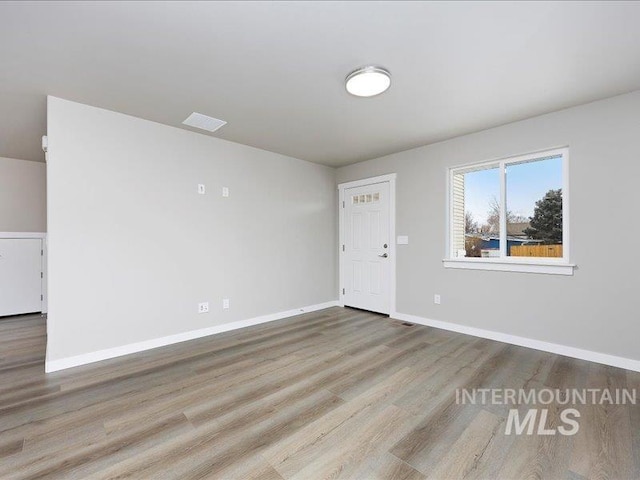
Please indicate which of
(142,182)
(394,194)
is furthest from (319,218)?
(142,182)

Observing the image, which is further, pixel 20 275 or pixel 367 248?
pixel 367 248

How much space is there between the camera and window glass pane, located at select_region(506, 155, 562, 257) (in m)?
3.08

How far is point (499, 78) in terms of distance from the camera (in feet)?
7.72

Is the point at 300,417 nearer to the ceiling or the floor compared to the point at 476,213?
nearer to the floor

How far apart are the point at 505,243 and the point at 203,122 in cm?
373

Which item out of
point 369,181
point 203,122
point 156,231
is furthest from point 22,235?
point 369,181

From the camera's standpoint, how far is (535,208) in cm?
320

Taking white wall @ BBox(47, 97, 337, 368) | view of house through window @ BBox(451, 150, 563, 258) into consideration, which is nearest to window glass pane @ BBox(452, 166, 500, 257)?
view of house through window @ BBox(451, 150, 563, 258)

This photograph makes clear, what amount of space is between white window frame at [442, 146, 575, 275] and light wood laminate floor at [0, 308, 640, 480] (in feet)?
2.88

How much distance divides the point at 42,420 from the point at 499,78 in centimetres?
415

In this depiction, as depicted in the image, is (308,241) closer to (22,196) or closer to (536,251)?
(536,251)

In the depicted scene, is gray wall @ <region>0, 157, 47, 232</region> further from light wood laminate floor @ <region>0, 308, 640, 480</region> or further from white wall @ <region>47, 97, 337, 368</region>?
white wall @ <region>47, 97, 337, 368</region>

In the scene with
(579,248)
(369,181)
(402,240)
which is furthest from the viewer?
(369,181)

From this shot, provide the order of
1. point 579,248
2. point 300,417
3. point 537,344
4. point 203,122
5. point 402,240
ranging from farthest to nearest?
point 402,240
point 203,122
point 537,344
point 579,248
point 300,417
